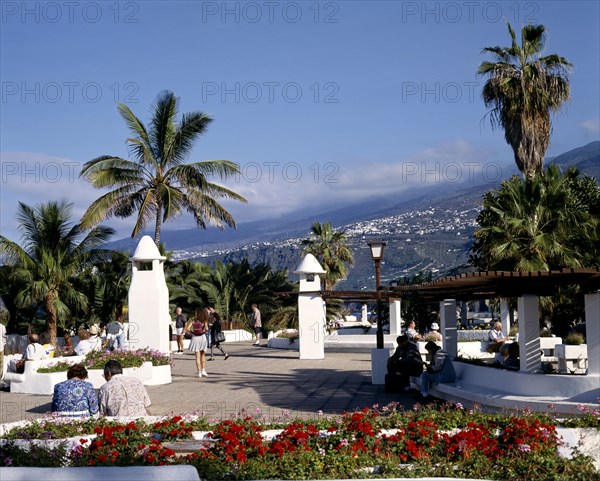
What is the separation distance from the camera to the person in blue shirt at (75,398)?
36.9 ft

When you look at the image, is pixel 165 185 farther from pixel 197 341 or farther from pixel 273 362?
pixel 197 341

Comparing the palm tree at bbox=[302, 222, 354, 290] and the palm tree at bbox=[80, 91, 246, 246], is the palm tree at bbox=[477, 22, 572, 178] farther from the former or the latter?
the palm tree at bbox=[302, 222, 354, 290]

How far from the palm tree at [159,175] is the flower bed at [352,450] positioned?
23.9 metres

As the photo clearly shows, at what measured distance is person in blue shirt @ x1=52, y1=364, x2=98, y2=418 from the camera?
11.2 m

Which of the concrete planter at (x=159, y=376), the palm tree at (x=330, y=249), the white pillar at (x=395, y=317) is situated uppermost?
the palm tree at (x=330, y=249)

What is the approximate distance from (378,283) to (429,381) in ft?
13.7

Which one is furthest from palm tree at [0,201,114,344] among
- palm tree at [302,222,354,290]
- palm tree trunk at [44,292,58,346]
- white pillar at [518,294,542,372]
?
Result: palm tree at [302,222,354,290]

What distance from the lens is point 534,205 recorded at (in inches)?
974

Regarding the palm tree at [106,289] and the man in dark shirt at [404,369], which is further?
the palm tree at [106,289]

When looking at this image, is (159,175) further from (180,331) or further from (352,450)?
(352,450)

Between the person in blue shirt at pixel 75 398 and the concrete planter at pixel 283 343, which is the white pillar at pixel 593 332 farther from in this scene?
the concrete planter at pixel 283 343

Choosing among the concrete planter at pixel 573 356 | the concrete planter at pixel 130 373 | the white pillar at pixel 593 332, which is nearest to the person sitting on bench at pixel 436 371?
the concrete planter at pixel 573 356

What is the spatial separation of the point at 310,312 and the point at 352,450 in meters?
18.8

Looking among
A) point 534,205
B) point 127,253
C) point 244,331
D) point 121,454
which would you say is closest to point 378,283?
point 534,205
